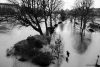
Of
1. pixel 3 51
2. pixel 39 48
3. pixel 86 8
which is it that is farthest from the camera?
A: pixel 86 8

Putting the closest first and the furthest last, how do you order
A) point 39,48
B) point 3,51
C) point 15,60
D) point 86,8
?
point 15,60 < point 39,48 < point 3,51 < point 86,8

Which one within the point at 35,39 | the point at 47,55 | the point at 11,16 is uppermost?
the point at 11,16

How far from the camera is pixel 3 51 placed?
1496 cm

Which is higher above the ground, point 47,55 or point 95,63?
point 47,55

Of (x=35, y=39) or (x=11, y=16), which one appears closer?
(x=35, y=39)

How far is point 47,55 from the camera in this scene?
12148mm

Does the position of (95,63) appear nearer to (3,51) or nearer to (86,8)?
(3,51)

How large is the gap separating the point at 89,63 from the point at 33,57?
6.05 metres

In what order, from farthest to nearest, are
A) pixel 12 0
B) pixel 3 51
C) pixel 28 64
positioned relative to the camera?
pixel 12 0 → pixel 3 51 → pixel 28 64

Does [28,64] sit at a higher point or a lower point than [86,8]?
lower

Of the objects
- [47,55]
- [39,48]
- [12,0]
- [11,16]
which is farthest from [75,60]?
[12,0]

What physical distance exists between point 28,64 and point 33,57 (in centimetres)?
117

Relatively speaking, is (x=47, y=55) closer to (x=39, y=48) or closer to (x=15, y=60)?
(x=39, y=48)

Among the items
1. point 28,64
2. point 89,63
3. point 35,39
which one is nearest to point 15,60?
point 28,64
